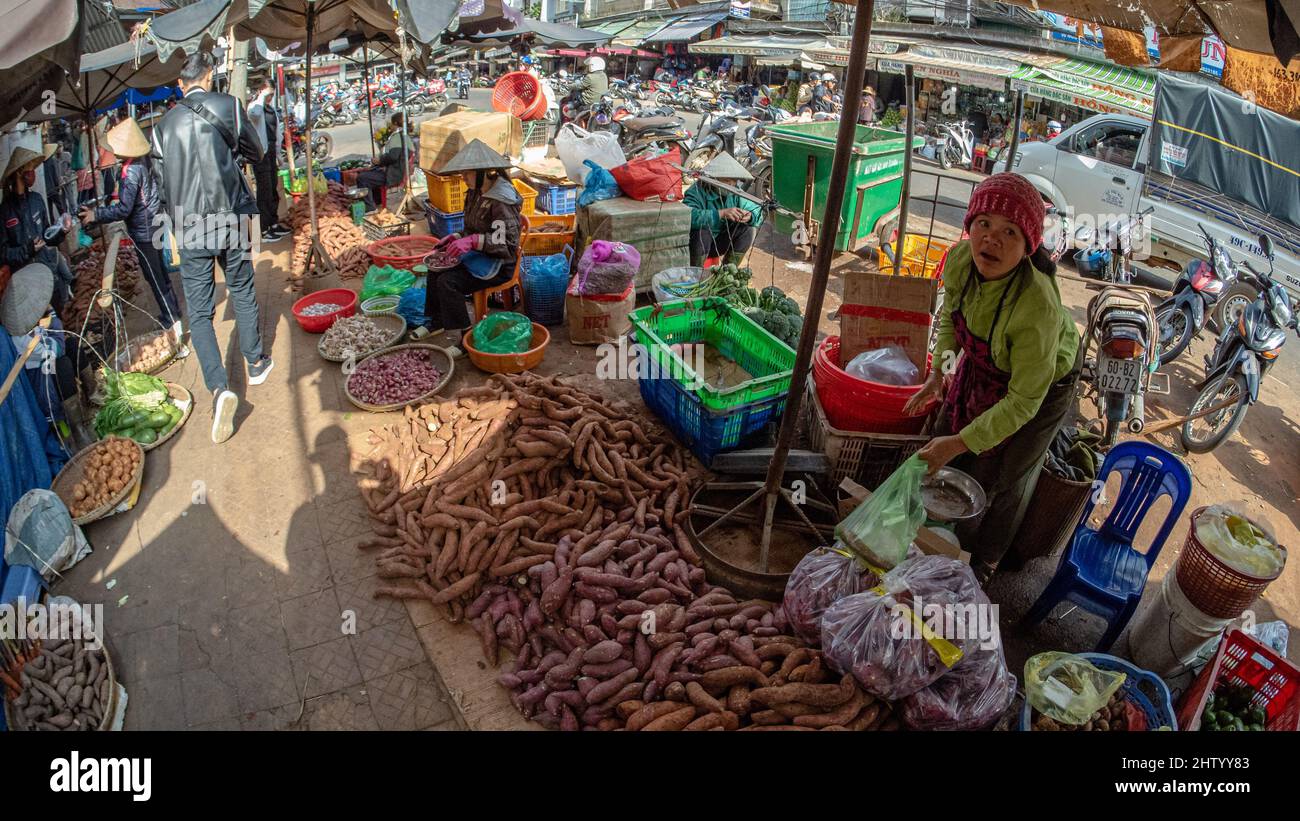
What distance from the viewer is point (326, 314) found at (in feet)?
21.4

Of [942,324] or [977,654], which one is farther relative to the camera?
[942,324]

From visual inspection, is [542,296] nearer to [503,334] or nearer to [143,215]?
[503,334]

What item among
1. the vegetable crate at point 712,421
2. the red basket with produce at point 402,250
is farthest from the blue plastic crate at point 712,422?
the red basket with produce at point 402,250

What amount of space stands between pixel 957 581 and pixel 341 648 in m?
2.93

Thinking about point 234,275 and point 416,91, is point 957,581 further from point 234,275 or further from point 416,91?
point 416,91

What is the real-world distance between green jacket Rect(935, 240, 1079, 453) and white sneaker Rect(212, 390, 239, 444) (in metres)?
4.76

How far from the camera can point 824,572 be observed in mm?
3172

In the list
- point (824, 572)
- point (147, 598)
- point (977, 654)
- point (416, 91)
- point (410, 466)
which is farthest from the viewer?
point (416, 91)

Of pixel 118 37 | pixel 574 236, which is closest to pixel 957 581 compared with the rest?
pixel 574 236

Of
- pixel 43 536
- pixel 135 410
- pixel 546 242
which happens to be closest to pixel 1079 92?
pixel 546 242

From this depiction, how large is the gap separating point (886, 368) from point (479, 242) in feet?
12.5

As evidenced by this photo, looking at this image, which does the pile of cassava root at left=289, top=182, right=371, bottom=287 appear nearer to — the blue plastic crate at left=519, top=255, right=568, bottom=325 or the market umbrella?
the blue plastic crate at left=519, top=255, right=568, bottom=325

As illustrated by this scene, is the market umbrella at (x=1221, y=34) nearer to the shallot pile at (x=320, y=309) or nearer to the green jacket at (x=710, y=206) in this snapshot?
the green jacket at (x=710, y=206)

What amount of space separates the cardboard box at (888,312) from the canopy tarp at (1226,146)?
695 cm
